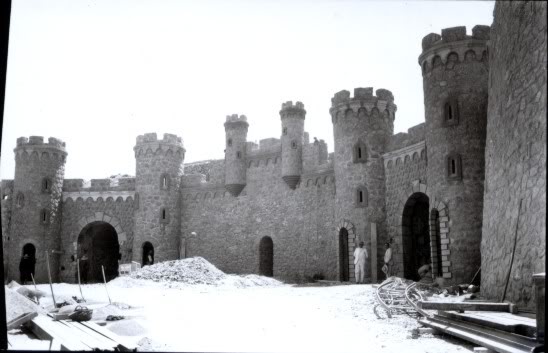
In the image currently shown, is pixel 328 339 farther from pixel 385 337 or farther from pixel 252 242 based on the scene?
pixel 252 242

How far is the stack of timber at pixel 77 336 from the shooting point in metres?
5.80

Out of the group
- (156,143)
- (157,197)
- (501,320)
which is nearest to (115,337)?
(501,320)

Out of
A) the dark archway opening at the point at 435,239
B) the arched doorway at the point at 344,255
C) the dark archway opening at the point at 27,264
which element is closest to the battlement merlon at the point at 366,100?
the arched doorway at the point at 344,255

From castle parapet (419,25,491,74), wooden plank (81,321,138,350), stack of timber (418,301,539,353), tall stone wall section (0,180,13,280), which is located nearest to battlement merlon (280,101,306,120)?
castle parapet (419,25,491,74)

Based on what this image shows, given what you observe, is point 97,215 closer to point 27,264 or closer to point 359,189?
point 27,264

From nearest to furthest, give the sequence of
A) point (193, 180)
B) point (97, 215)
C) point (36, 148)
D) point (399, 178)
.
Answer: point (399, 178) < point (36, 148) < point (193, 180) < point (97, 215)

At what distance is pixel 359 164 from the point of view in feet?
66.1

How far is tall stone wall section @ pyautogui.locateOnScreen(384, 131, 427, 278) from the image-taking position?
17.8 meters

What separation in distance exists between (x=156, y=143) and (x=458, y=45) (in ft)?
52.5

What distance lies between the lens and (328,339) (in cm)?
782

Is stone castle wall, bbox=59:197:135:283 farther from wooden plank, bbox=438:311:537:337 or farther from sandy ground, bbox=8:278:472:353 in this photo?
wooden plank, bbox=438:311:537:337

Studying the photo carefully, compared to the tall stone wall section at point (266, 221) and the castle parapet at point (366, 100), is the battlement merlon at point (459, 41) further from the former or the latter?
the tall stone wall section at point (266, 221)

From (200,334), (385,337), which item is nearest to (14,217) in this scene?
(200,334)

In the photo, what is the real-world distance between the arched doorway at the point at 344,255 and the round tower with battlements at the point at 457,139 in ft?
16.1
